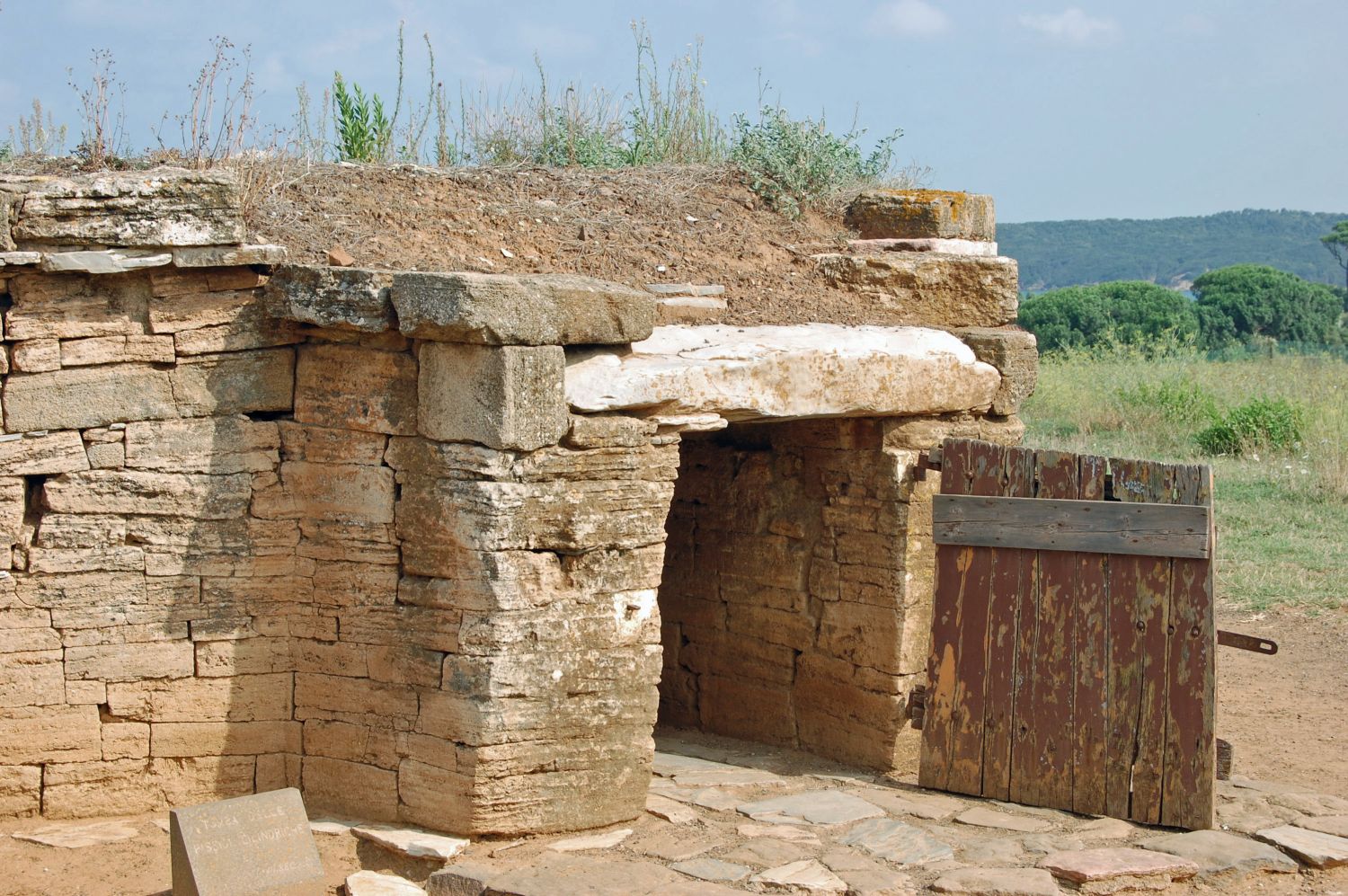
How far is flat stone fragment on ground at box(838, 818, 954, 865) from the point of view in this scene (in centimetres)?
492

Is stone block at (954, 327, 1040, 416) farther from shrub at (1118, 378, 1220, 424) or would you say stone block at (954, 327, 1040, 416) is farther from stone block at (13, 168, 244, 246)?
shrub at (1118, 378, 1220, 424)

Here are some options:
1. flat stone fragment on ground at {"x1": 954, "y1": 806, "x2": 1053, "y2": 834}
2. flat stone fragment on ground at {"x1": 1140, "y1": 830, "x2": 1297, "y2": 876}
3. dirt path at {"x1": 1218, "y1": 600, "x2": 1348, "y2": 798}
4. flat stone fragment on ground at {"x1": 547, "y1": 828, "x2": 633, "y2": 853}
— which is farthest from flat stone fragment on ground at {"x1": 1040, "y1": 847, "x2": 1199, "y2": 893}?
dirt path at {"x1": 1218, "y1": 600, "x2": 1348, "y2": 798}

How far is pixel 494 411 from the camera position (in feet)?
15.3

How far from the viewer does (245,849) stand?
14.4 ft

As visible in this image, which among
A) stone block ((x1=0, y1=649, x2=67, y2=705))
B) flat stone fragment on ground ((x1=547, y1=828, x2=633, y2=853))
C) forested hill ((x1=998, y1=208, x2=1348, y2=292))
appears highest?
forested hill ((x1=998, y1=208, x2=1348, y2=292))

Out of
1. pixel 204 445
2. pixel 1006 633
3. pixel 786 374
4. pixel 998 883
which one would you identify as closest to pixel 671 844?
pixel 998 883

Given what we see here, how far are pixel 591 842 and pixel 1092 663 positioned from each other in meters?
2.20

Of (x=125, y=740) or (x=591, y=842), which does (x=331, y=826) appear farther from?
(x=591, y=842)

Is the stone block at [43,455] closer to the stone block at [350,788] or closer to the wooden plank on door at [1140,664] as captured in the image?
the stone block at [350,788]

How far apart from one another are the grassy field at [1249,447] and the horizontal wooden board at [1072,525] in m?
4.41

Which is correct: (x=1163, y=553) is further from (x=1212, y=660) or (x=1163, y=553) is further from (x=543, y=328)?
(x=543, y=328)

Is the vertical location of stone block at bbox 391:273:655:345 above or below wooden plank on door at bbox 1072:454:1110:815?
above

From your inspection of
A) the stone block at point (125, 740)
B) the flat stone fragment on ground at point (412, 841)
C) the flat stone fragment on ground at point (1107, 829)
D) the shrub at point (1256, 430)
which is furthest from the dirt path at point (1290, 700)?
the shrub at point (1256, 430)

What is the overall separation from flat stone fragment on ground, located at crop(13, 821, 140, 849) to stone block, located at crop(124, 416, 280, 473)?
138cm
